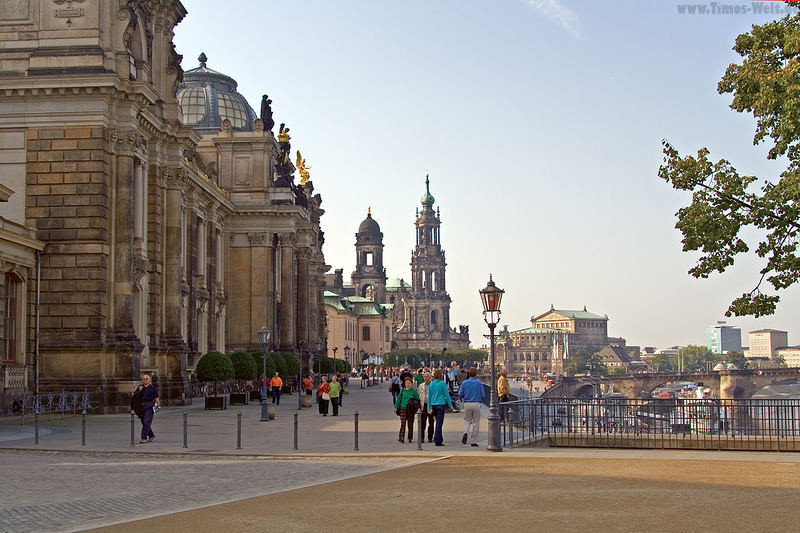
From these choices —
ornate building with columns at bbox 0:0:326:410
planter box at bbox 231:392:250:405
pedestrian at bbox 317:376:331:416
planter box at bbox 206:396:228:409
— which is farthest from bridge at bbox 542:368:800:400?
pedestrian at bbox 317:376:331:416

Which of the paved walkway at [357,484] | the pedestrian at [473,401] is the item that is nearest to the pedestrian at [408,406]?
the paved walkway at [357,484]

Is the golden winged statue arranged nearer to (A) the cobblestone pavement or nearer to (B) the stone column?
(B) the stone column

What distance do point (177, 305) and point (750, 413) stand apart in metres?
26.8

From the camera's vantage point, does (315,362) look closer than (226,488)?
No

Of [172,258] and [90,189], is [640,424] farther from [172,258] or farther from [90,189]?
[172,258]

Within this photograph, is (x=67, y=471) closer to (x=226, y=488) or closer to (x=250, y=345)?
(x=226, y=488)

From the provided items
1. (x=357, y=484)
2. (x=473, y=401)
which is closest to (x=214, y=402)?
(x=473, y=401)

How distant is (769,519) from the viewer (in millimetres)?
13633

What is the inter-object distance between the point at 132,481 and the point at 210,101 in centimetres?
5953

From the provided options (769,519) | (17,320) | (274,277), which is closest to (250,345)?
(274,277)

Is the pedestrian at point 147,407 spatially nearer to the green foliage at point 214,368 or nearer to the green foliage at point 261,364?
the green foliage at point 214,368

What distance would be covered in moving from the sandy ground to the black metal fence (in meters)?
8.60

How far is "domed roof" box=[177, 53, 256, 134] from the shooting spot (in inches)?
2943

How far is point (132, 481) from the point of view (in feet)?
60.8
